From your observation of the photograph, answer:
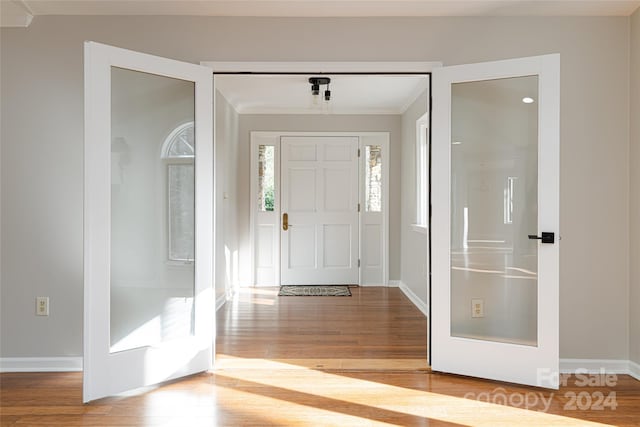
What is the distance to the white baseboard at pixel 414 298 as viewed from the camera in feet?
17.3

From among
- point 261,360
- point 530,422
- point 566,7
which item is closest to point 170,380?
point 261,360

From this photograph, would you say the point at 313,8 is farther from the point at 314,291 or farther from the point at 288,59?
the point at 314,291

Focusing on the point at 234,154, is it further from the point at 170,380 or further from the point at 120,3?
the point at 170,380


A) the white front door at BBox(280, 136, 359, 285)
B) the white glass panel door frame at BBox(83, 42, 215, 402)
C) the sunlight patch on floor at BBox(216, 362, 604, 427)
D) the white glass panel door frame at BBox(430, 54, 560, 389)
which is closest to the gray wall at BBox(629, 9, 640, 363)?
the white glass panel door frame at BBox(430, 54, 560, 389)

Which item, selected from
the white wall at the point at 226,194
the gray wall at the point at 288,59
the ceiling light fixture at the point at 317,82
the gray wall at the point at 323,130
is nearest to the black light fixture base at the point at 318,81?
the ceiling light fixture at the point at 317,82

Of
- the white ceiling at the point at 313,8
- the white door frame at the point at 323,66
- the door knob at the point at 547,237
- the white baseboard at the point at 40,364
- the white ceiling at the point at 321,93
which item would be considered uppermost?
the white ceiling at the point at 321,93

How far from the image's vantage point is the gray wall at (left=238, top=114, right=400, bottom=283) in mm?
6918

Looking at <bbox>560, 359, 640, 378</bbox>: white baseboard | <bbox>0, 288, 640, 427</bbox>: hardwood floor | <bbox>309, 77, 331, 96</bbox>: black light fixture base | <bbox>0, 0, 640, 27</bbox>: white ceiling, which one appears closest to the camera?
<bbox>0, 288, 640, 427</bbox>: hardwood floor

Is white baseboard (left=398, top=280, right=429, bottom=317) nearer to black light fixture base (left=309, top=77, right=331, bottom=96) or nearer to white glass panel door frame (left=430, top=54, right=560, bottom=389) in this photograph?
white glass panel door frame (left=430, top=54, right=560, bottom=389)

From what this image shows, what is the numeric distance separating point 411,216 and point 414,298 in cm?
104

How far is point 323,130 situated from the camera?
6984 millimetres

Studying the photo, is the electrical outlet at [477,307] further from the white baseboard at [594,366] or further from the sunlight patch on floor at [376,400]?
the white baseboard at [594,366]

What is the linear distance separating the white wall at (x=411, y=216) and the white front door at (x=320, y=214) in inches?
29.5

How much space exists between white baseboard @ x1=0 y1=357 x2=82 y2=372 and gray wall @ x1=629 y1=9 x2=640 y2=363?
382cm
